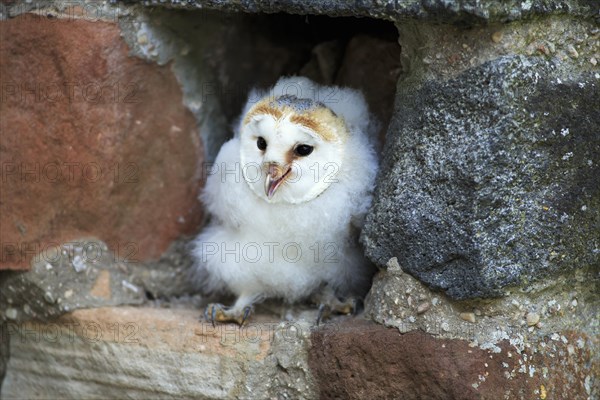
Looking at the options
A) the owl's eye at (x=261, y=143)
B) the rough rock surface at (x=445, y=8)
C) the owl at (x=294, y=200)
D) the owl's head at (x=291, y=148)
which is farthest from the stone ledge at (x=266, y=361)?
the rough rock surface at (x=445, y=8)

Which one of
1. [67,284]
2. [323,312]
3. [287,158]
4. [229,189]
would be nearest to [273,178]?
[287,158]

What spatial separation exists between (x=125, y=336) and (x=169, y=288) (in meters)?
0.29

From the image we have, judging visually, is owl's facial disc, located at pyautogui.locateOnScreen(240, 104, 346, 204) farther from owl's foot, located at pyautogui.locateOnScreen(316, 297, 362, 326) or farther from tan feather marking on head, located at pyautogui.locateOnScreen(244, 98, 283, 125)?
owl's foot, located at pyautogui.locateOnScreen(316, 297, 362, 326)

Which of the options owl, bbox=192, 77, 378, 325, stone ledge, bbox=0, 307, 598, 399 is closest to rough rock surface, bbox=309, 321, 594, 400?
stone ledge, bbox=0, 307, 598, 399

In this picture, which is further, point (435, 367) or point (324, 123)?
point (324, 123)

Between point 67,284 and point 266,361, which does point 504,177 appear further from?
point 67,284

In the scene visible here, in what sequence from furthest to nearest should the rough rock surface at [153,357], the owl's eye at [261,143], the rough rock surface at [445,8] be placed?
the owl's eye at [261,143], the rough rock surface at [153,357], the rough rock surface at [445,8]

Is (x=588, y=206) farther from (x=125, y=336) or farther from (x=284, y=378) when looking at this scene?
(x=125, y=336)

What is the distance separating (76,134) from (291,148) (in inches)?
24.5

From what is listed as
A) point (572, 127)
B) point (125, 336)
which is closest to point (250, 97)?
point (125, 336)

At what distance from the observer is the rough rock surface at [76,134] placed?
7.30 feet

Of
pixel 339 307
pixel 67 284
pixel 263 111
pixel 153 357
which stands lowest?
pixel 153 357

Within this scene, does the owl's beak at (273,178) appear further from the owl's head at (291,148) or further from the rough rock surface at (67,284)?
the rough rock surface at (67,284)

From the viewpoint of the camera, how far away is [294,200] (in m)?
2.24
